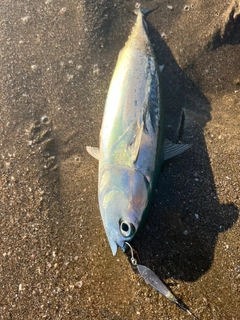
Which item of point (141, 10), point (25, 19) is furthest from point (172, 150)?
point (25, 19)

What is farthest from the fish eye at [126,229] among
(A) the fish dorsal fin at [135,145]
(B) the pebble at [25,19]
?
(B) the pebble at [25,19]

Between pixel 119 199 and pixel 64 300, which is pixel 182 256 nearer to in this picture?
pixel 119 199

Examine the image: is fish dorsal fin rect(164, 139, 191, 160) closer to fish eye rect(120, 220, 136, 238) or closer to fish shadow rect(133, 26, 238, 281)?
fish shadow rect(133, 26, 238, 281)

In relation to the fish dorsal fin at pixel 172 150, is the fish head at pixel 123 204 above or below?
above

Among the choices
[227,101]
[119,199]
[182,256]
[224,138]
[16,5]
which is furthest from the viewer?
[16,5]

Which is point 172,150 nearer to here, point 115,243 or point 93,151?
point 93,151

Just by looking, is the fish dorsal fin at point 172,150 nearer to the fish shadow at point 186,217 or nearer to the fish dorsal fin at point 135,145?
the fish shadow at point 186,217

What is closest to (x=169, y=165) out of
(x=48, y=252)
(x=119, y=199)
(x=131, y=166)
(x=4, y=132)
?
(x=131, y=166)
